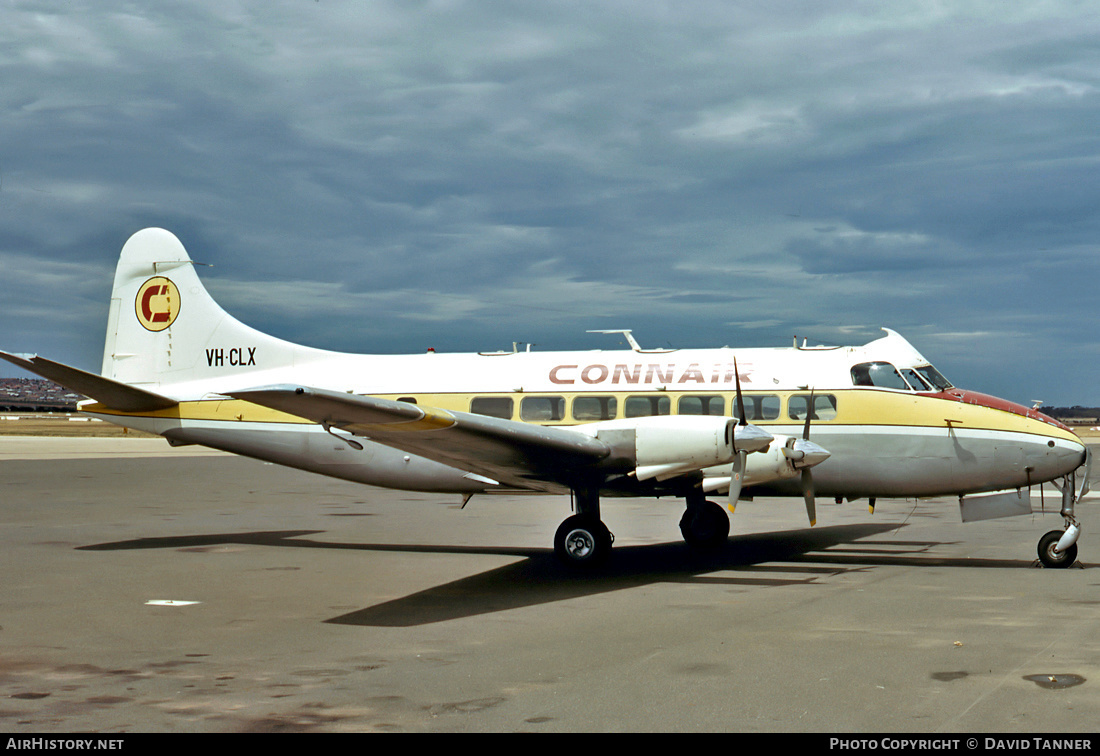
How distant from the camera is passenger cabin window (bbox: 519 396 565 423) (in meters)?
15.6

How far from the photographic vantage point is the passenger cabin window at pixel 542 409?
15.6 m

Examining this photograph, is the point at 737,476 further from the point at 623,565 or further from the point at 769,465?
the point at 623,565

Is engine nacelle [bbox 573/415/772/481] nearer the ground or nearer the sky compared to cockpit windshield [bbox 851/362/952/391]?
nearer the ground

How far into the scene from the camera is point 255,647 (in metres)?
8.88

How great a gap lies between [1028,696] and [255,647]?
6492 mm

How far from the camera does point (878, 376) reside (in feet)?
48.6

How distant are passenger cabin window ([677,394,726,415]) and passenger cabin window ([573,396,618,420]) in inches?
41.8

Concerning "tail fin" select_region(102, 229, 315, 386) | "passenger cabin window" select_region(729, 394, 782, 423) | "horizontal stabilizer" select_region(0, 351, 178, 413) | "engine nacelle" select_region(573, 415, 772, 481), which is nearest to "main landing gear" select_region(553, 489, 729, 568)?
"engine nacelle" select_region(573, 415, 772, 481)

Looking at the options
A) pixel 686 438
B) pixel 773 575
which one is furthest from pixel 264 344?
pixel 773 575

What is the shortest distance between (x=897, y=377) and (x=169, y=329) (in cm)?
1290

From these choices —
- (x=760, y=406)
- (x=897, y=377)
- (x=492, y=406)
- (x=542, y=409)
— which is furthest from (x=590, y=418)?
(x=897, y=377)

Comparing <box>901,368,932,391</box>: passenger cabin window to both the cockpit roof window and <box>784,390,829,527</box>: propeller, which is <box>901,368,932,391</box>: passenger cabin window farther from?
<box>784,390,829,527</box>: propeller

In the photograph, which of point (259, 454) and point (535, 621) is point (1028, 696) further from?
point (259, 454)

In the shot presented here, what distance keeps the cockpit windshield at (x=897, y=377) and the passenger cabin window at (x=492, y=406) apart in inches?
217
